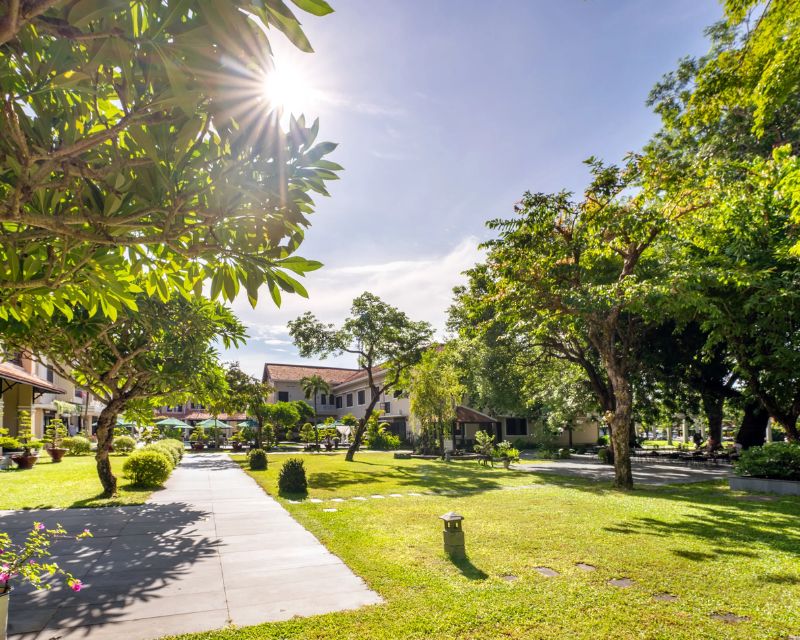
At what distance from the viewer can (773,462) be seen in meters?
14.3

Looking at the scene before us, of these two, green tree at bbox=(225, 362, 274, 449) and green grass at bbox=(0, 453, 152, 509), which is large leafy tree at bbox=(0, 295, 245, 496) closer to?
green grass at bbox=(0, 453, 152, 509)

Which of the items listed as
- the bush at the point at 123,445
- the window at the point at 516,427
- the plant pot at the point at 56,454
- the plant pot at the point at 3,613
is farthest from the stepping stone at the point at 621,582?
the window at the point at 516,427

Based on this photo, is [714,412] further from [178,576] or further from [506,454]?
[178,576]

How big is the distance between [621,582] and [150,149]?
7010 mm

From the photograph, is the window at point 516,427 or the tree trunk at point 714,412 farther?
the window at point 516,427

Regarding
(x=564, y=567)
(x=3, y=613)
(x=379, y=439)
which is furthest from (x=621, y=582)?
(x=379, y=439)

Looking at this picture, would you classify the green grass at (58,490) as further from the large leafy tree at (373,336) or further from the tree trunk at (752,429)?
→ the tree trunk at (752,429)

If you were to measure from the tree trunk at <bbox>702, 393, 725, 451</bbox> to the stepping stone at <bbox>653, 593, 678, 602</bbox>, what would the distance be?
20.4m

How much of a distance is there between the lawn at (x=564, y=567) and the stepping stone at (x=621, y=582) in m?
0.07

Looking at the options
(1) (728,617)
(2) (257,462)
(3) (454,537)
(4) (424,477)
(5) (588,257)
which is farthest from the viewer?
(2) (257,462)

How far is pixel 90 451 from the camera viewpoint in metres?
29.7

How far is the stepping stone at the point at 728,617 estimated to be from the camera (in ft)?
16.0

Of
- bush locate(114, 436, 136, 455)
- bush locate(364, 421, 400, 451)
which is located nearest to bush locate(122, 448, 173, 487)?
bush locate(114, 436, 136, 455)

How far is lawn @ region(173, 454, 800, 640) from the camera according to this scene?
4.64m
